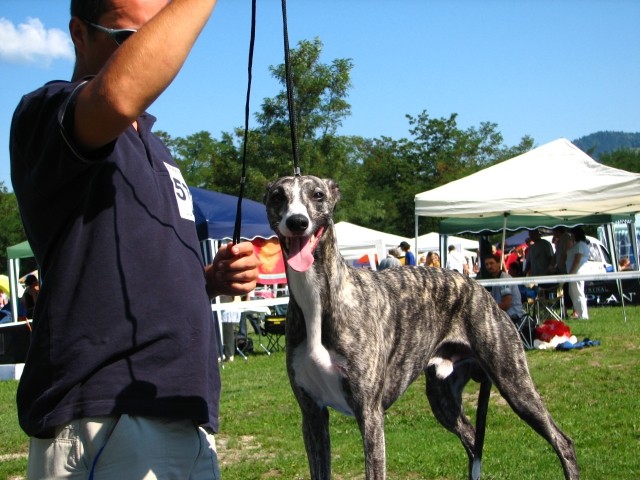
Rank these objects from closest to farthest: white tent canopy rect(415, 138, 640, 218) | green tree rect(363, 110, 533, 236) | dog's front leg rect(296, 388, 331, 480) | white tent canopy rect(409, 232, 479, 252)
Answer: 1. dog's front leg rect(296, 388, 331, 480)
2. white tent canopy rect(415, 138, 640, 218)
3. white tent canopy rect(409, 232, 479, 252)
4. green tree rect(363, 110, 533, 236)

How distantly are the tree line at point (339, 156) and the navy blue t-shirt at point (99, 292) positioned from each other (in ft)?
30.6

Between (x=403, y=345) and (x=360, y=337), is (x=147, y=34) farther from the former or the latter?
(x=403, y=345)

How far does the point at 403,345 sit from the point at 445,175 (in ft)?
156

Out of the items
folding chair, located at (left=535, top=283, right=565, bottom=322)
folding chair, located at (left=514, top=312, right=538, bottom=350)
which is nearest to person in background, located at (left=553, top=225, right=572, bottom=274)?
folding chair, located at (left=535, top=283, right=565, bottom=322)

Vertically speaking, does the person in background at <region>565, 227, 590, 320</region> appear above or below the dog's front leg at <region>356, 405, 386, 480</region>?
above

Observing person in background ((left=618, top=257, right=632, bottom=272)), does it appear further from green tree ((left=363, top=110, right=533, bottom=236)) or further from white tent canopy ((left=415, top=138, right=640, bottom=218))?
green tree ((left=363, top=110, right=533, bottom=236))

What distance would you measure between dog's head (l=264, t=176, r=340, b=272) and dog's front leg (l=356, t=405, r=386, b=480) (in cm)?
88

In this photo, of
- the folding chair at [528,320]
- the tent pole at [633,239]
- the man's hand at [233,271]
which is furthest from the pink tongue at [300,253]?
the tent pole at [633,239]

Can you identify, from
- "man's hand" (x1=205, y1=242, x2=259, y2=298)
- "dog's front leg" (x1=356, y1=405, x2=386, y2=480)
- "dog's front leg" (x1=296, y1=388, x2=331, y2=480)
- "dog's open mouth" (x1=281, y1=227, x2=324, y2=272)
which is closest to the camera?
"man's hand" (x1=205, y1=242, x2=259, y2=298)

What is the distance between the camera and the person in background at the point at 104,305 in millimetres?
1826

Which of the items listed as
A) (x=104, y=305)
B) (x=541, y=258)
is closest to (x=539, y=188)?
(x=541, y=258)

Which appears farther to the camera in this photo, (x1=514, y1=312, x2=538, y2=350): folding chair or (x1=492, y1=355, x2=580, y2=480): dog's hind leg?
(x1=514, y1=312, x2=538, y2=350): folding chair

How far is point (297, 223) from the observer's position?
3.46m

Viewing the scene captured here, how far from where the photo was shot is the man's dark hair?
198 centimetres
